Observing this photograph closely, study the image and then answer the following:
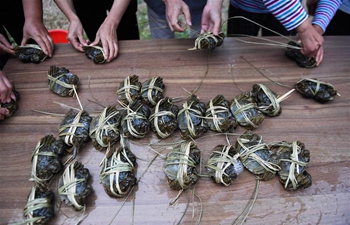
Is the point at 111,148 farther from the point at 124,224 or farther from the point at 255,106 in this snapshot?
the point at 255,106

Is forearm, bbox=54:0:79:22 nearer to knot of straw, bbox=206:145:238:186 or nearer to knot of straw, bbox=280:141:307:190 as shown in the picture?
knot of straw, bbox=206:145:238:186

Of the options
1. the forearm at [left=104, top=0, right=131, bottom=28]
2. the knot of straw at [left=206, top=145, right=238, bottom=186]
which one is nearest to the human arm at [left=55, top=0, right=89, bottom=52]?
the forearm at [left=104, top=0, right=131, bottom=28]

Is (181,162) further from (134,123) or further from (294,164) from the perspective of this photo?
(294,164)

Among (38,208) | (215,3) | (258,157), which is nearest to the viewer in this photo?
(38,208)

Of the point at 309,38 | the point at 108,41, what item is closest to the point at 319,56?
the point at 309,38

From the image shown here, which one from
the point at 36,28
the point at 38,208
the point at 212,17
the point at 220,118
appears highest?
the point at 212,17

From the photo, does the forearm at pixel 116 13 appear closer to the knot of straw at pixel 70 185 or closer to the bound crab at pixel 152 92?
the bound crab at pixel 152 92

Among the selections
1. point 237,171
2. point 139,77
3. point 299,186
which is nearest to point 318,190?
point 299,186
